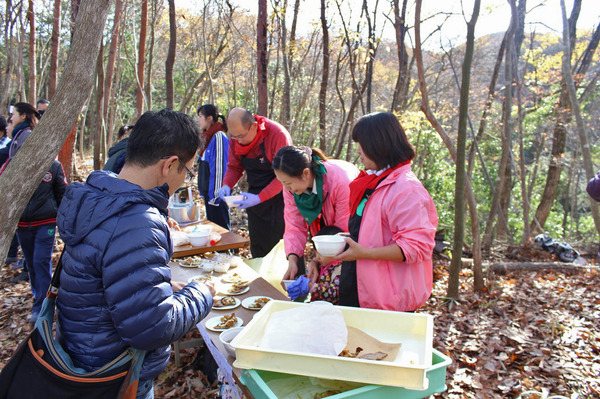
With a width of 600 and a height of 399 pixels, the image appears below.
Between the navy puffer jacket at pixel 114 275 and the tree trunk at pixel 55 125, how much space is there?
77cm

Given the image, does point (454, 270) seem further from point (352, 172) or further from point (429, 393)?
point (429, 393)

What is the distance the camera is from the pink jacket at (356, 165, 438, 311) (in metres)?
2.13

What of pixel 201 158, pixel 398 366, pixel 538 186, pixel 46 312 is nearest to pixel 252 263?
pixel 201 158

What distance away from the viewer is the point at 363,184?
2.35m

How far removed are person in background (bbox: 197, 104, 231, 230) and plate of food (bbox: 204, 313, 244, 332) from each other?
265 centimetres

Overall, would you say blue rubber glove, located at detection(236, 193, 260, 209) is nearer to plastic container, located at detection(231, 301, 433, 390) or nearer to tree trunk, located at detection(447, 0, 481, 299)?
tree trunk, located at detection(447, 0, 481, 299)

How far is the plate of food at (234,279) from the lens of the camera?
115 inches

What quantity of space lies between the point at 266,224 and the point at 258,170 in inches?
26.3

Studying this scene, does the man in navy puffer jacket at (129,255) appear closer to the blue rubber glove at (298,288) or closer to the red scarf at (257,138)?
the blue rubber glove at (298,288)

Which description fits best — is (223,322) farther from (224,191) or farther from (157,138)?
(224,191)

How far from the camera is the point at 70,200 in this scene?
1.52 m

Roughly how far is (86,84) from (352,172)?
1.96 meters

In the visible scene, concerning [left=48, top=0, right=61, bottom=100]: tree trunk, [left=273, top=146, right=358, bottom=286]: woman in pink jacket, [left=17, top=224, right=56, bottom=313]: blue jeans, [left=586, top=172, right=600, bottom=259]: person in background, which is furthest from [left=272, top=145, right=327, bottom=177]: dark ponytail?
[left=48, top=0, right=61, bottom=100]: tree trunk

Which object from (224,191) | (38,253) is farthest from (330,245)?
(38,253)
